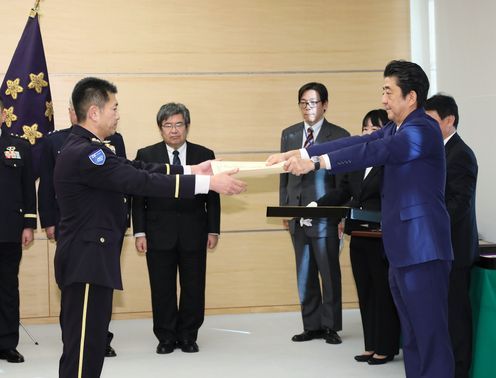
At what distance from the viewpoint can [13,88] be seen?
562 centimetres

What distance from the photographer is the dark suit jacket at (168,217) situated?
499cm

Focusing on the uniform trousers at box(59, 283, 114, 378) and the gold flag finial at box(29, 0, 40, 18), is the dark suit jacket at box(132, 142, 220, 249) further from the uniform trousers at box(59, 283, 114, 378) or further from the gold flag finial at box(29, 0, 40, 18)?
the uniform trousers at box(59, 283, 114, 378)

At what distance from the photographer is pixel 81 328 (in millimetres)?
3049

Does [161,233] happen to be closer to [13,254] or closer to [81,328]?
[13,254]

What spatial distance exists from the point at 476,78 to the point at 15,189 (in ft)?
10.4

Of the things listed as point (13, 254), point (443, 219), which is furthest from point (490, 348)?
point (13, 254)

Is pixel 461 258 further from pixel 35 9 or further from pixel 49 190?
pixel 35 9

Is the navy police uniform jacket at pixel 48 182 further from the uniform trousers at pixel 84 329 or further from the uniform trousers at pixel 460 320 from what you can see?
the uniform trousers at pixel 460 320

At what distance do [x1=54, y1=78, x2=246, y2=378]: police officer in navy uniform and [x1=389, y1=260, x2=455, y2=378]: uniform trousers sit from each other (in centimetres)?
121

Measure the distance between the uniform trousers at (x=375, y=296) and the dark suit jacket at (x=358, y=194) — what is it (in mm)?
145

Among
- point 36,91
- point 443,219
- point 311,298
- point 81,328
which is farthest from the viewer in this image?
point 36,91

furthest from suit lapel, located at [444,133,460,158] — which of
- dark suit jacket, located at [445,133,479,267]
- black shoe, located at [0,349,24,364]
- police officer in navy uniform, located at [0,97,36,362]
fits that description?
black shoe, located at [0,349,24,364]

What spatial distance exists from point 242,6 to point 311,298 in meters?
2.55

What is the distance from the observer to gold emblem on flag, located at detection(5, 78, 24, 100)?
221 inches
